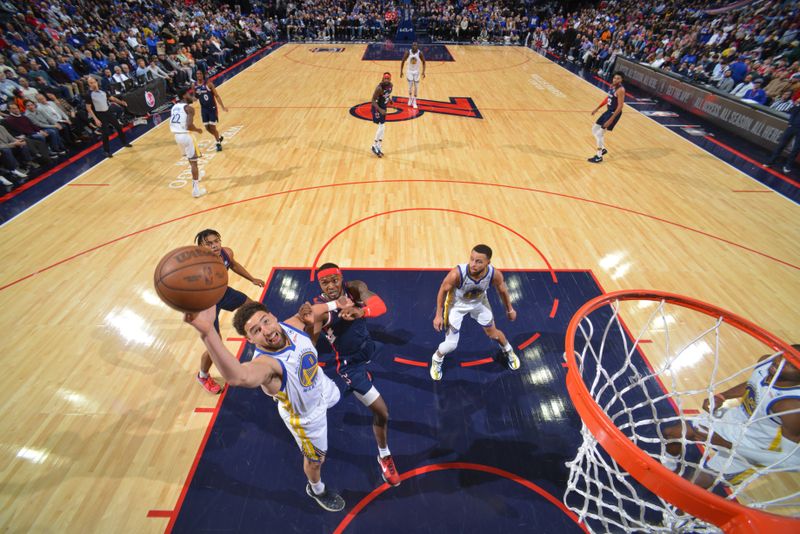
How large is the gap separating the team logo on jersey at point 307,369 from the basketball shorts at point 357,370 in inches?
19.9

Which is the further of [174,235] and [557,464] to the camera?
[174,235]

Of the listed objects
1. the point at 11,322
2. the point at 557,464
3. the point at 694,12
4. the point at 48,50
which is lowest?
the point at 11,322

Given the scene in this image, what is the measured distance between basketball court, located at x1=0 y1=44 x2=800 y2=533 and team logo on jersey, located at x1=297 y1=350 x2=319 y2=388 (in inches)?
49.3

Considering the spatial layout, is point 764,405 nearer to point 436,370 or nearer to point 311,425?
point 436,370

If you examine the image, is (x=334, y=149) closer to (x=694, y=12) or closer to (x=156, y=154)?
(x=156, y=154)

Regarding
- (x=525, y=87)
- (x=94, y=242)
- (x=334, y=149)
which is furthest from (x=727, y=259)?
(x=525, y=87)

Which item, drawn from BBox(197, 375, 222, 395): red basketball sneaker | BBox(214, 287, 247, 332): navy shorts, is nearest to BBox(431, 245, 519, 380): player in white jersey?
BBox(214, 287, 247, 332): navy shorts

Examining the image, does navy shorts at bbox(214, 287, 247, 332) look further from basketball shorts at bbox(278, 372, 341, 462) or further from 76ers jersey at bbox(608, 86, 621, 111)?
76ers jersey at bbox(608, 86, 621, 111)

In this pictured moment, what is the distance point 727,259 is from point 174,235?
8804 millimetres

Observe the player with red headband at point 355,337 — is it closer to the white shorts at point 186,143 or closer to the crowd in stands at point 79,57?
the white shorts at point 186,143

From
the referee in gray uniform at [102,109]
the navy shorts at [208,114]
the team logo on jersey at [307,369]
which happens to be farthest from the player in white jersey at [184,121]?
the team logo on jersey at [307,369]

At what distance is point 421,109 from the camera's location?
12539 mm

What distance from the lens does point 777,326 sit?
5.08 meters

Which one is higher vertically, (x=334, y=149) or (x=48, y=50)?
(x=48, y=50)
